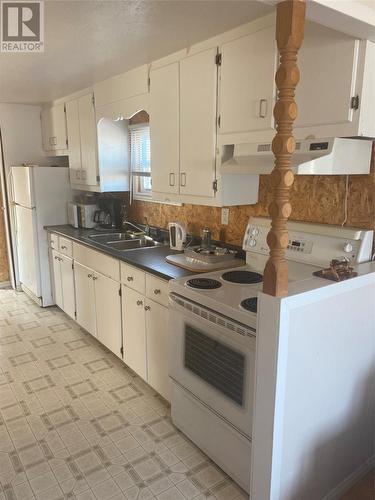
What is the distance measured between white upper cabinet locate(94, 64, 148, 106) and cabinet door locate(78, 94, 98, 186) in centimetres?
19

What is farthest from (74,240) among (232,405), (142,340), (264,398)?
(264,398)

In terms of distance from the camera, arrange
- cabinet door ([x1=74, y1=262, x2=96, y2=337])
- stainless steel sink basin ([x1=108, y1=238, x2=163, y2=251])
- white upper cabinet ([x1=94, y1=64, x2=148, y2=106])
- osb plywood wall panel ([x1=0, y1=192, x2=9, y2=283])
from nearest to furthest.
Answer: white upper cabinet ([x1=94, y1=64, x2=148, y2=106])
stainless steel sink basin ([x1=108, y1=238, x2=163, y2=251])
cabinet door ([x1=74, y1=262, x2=96, y2=337])
osb plywood wall panel ([x1=0, y1=192, x2=9, y2=283])

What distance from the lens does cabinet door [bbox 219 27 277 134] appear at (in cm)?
189

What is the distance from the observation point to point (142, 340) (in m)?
2.66

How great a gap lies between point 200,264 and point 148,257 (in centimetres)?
45

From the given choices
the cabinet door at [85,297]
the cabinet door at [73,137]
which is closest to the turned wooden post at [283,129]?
the cabinet door at [85,297]

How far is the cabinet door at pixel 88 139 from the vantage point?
11.6ft

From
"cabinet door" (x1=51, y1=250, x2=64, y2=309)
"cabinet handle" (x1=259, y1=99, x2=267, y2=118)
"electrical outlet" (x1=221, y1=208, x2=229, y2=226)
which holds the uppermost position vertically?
"cabinet handle" (x1=259, y1=99, x2=267, y2=118)

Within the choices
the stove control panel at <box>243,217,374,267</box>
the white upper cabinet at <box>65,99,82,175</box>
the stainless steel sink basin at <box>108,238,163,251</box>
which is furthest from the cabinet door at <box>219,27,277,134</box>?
the white upper cabinet at <box>65,99,82,175</box>

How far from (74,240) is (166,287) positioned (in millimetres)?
1531

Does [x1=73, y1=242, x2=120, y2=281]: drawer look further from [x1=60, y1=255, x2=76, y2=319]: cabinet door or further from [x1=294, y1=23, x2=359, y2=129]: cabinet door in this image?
[x1=294, y1=23, x2=359, y2=129]: cabinet door

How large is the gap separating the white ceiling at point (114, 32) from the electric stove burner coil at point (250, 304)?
1.31 meters

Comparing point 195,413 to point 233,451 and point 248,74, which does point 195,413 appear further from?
point 248,74

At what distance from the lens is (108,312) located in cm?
309
